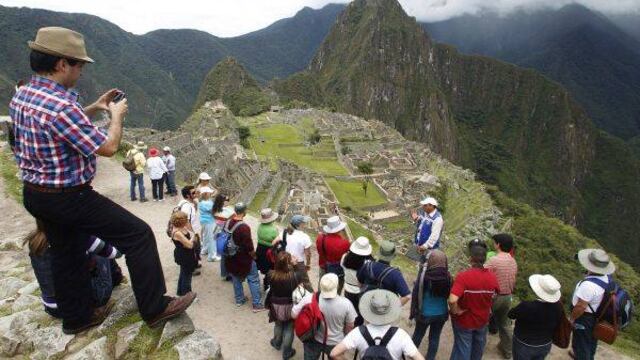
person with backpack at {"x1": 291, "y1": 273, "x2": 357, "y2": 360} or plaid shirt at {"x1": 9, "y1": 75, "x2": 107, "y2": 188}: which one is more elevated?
plaid shirt at {"x1": 9, "y1": 75, "x2": 107, "y2": 188}

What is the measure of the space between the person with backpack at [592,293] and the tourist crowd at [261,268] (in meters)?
0.01

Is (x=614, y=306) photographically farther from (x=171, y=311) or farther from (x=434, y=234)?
(x=171, y=311)

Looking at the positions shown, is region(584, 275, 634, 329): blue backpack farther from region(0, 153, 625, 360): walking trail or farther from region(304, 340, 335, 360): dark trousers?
region(304, 340, 335, 360): dark trousers

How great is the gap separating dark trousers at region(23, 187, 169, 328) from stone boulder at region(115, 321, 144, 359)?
16.6 inches

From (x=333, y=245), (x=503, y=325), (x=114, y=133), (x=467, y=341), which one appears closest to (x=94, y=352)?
(x=114, y=133)

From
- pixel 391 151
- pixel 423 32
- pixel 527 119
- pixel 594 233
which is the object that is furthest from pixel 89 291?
pixel 527 119

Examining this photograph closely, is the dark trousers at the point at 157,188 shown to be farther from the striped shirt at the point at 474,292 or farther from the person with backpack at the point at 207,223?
the striped shirt at the point at 474,292

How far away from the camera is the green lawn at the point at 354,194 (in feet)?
117

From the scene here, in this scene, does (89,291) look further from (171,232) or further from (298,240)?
(298,240)

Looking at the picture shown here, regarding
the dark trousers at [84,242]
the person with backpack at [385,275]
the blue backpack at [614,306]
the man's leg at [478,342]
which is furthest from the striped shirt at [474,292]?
the dark trousers at [84,242]

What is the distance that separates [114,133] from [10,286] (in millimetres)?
4205

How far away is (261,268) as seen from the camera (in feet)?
22.9

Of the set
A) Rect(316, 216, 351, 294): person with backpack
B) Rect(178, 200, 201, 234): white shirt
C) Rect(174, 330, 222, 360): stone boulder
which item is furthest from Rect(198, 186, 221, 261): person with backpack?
Rect(174, 330, 222, 360): stone boulder

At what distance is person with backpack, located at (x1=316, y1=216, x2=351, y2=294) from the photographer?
259 inches
